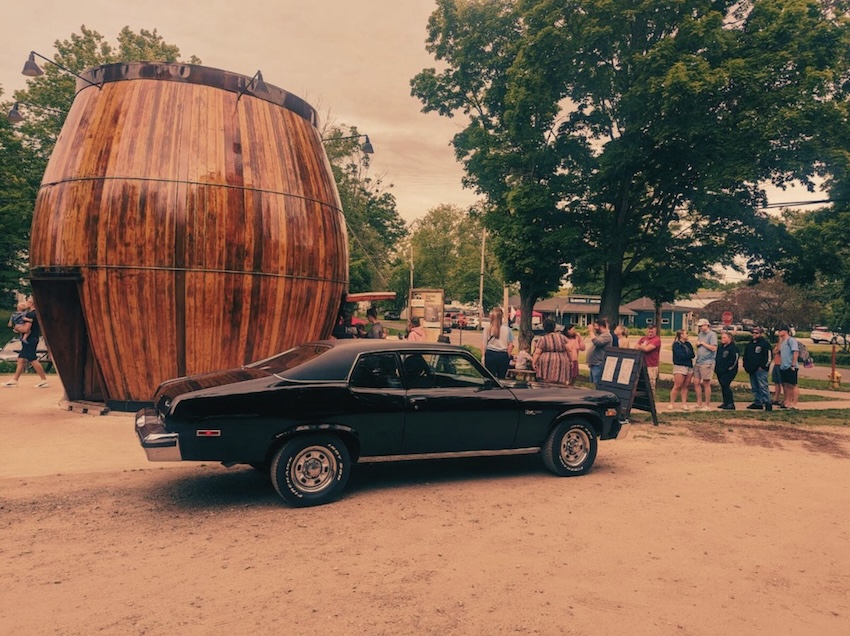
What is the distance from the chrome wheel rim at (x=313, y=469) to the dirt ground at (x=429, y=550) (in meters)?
0.22

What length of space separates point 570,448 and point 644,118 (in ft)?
40.6

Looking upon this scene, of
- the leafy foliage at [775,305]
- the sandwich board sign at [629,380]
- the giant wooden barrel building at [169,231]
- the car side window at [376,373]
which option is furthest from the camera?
the leafy foliage at [775,305]

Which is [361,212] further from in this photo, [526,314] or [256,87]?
[256,87]

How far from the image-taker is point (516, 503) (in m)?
5.35

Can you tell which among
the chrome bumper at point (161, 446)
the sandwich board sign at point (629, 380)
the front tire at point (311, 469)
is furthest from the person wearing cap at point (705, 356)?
the chrome bumper at point (161, 446)

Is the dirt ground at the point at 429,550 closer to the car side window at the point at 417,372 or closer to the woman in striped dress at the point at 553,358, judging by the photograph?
the car side window at the point at 417,372

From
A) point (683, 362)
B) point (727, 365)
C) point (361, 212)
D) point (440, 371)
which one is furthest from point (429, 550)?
point (361, 212)

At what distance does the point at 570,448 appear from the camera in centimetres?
639

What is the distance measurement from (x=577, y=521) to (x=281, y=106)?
842 cm

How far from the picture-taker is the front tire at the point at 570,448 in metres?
6.25

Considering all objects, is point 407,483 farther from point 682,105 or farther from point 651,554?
point 682,105

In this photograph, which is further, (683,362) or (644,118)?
(644,118)

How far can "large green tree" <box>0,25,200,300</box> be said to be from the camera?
25.8 meters

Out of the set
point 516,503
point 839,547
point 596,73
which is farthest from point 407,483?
point 596,73
